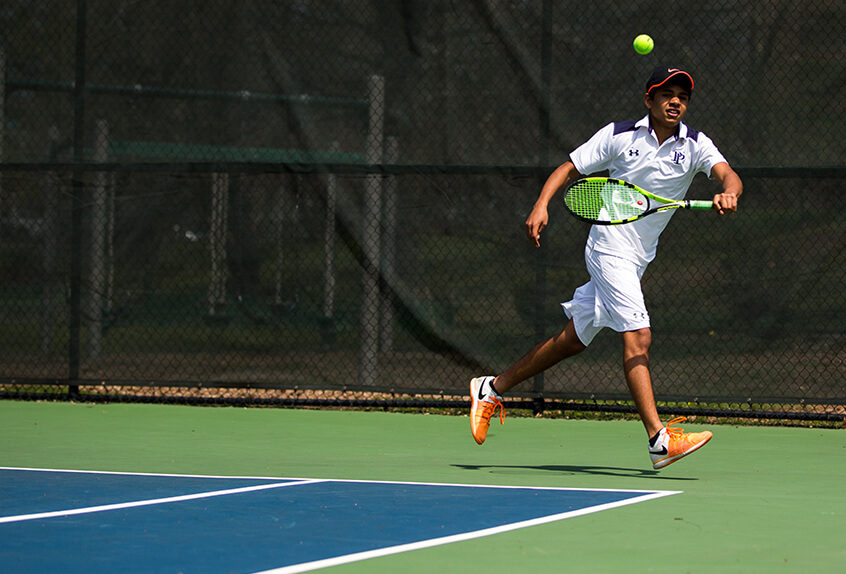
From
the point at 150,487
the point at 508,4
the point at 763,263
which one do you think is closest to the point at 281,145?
the point at 508,4

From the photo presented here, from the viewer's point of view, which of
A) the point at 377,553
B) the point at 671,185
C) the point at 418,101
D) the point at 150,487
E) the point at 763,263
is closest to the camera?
the point at 377,553

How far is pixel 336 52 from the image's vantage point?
8086 millimetres

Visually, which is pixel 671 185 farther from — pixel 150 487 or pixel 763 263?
pixel 150 487

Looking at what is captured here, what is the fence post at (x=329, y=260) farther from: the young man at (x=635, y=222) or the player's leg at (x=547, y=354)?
the young man at (x=635, y=222)

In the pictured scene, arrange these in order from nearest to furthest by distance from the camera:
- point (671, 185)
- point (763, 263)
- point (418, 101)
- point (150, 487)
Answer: point (150, 487) < point (671, 185) < point (763, 263) < point (418, 101)

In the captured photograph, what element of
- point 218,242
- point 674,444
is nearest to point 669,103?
point 674,444

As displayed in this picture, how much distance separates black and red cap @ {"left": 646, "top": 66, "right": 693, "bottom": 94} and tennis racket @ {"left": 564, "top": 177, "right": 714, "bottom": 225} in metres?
0.44

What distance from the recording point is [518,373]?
19.6 feet

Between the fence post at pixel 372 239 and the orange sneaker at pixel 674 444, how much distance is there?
9.63 feet

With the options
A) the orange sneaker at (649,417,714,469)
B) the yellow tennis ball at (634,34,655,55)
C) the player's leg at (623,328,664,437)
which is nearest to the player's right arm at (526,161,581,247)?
the player's leg at (623,328,664,437)

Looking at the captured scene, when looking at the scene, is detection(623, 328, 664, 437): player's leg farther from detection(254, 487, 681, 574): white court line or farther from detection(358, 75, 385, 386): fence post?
detection(358, 75, 385, 386): fence post

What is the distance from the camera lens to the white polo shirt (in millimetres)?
5672

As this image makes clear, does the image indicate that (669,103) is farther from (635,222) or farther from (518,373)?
(518,373)

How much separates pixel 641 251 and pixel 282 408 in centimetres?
327
